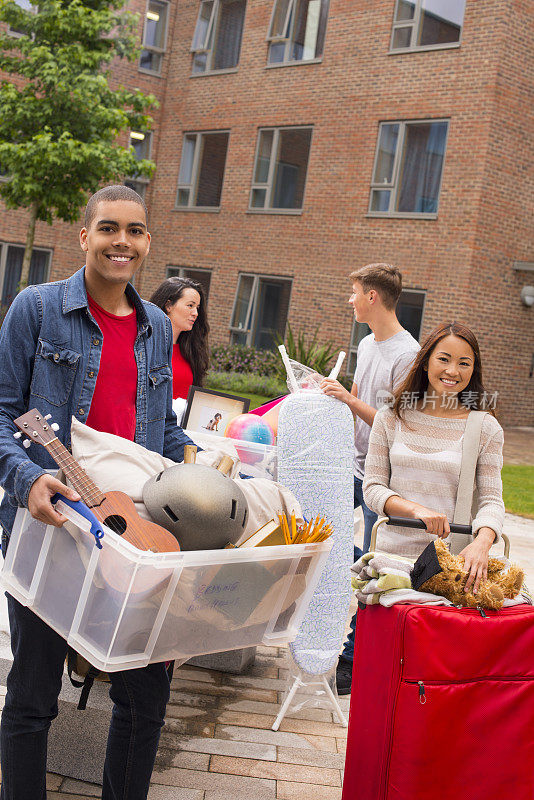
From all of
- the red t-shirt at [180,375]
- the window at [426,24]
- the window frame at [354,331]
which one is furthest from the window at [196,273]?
the red t-shirt at [180,375]

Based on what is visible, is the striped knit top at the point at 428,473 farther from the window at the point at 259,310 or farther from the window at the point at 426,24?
the window at the point at 259,310

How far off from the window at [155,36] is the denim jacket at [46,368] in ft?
68.9

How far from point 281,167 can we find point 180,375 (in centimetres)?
1503

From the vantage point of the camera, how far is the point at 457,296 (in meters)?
16.2

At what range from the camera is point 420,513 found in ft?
10.2

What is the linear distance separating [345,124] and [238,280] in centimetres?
434

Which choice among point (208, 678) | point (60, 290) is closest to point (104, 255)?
point (60, 290)

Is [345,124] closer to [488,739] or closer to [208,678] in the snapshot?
[208,678]

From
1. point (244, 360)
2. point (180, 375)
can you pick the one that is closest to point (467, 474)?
point (180, 375)

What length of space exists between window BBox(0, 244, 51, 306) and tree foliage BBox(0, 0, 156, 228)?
11.8ft

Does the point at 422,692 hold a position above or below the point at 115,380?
below

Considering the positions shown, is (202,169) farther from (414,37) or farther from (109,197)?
(109,197)

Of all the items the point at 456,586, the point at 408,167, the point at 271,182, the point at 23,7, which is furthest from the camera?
the point at 23,7

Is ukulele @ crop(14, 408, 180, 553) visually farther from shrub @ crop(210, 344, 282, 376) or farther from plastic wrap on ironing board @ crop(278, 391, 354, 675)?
shrub @ crop(210, 344, 282, 376)
